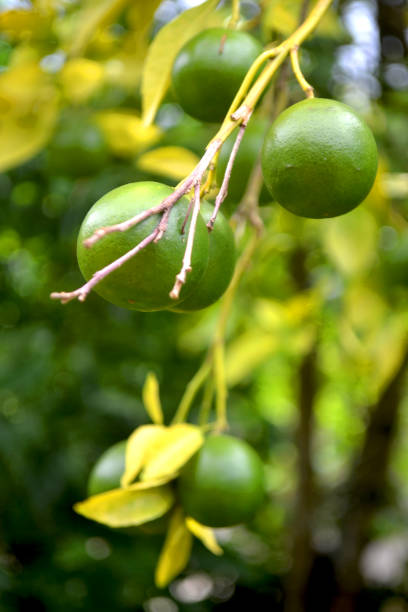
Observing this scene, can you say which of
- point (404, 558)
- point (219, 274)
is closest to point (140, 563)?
point (219, 274)

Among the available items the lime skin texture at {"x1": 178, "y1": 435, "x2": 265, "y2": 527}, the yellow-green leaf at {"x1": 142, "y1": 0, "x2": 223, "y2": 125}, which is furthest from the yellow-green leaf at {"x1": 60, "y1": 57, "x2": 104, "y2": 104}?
the lime skin texture at {"x1": 178, "y1": 435, "x2": 265, "y2": 527}

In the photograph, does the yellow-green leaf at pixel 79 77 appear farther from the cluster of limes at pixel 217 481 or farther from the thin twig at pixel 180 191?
the thin twig at pixel 180 191

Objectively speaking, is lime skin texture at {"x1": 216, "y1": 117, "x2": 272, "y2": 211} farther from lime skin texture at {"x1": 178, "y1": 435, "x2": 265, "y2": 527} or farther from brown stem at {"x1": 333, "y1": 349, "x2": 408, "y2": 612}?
brown stem at {"x1": 333, "y1": 349, "x2": 408, "y2": 612}

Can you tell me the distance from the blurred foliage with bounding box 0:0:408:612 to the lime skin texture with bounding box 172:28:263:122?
18cm

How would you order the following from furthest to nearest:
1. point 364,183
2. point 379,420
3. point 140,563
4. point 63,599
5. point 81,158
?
1. point 379,420
2. point 140,563
3. point 63,599
4. point 81,158
5. point 364,183

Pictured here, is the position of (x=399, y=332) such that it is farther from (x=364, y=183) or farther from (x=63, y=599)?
(x=63, y=599)

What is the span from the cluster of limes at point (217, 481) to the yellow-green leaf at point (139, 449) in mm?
42

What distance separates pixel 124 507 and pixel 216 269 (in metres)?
0.34

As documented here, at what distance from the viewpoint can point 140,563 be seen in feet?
5.38

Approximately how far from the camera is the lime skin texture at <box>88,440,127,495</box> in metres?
0.83

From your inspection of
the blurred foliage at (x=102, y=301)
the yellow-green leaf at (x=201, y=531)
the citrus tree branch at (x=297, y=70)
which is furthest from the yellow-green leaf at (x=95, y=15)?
the yellow-green leaf at (x=201, y=531)

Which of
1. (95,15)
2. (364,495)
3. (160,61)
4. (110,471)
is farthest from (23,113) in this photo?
(364,495)

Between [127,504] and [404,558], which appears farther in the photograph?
[404,558]

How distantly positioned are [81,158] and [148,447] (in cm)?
64
